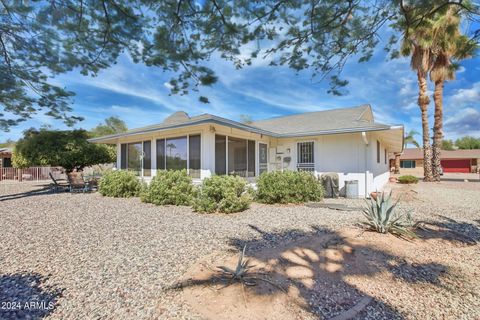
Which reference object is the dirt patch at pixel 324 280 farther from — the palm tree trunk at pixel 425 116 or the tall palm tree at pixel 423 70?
the palm tree trunk at pixel 425 116

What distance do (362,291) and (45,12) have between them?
6.57 meters

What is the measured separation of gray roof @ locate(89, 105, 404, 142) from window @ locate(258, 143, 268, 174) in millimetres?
878

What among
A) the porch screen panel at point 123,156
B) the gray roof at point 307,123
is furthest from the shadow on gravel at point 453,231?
the porch screen panel at point 123,156

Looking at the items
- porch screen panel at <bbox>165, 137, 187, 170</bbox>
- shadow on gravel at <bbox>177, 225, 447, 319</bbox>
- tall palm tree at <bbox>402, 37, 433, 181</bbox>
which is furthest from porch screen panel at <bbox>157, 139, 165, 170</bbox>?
tall palm tree at <bbox>402, 37, 433, 181</bbox>

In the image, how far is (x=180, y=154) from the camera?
35.9 feet

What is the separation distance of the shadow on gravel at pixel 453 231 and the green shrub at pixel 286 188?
3.85 m

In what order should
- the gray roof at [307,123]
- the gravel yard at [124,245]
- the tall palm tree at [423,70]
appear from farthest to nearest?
the tall palm tree at [423,70], the gray roof at [307,123], the gravel yard at [124,245]

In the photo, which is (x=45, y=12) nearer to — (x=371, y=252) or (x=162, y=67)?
(x=162, y=67)

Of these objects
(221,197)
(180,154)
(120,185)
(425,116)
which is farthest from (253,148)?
(425,116)

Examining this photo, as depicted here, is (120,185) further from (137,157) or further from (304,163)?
(304,163)

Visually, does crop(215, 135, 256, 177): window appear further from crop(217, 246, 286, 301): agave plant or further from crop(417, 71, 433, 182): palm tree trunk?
crop(417, 71, 433, 182): palm tree trunk

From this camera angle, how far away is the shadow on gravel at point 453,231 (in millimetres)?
4992

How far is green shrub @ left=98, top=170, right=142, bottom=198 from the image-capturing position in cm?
1131

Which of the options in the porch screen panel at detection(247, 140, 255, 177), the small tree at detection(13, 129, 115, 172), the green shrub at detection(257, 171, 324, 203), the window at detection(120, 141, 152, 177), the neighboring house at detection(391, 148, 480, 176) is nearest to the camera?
the green shrub at detection(257, 171, 324, 203)
